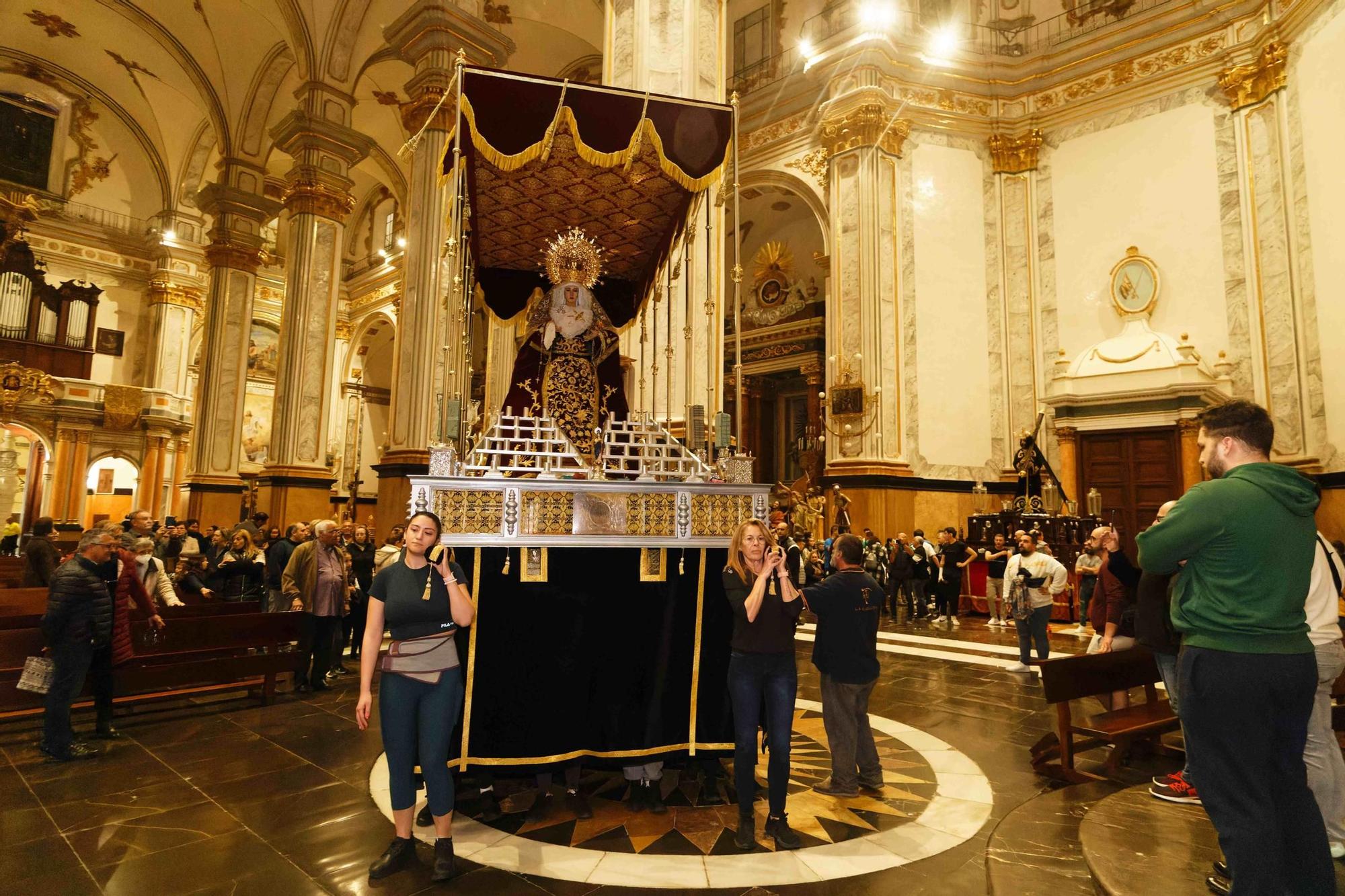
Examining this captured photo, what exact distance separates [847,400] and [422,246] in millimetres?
7755

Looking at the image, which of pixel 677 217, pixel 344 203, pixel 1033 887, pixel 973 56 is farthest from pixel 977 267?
pixel 1033 887

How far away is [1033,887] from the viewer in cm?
279

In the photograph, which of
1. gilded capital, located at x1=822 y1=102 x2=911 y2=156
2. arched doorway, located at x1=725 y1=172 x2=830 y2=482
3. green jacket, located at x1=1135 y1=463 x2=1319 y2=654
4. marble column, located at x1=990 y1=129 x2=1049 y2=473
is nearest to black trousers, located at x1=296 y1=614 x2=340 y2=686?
green jacket, located at x1=1135 y1=463 x2=1319 y2=654

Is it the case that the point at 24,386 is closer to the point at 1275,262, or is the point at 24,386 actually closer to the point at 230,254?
the point at 230,254

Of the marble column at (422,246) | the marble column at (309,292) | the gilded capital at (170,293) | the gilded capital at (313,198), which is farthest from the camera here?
the gilded capital at (170,293)

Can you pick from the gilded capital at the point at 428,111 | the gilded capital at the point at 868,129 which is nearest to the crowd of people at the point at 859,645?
the gilded capital at the point at 428,111

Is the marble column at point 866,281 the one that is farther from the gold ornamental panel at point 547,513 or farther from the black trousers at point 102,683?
the black trousers at point 102,683

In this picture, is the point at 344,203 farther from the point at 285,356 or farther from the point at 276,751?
the point at 276,751

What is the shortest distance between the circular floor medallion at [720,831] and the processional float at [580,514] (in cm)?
31

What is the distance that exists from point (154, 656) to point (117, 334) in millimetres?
20548

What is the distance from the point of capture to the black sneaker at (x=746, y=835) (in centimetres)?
319

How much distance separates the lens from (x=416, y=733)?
2.97 metres

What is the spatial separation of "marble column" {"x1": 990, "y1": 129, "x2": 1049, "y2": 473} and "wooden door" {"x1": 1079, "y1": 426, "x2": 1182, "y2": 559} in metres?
1.22

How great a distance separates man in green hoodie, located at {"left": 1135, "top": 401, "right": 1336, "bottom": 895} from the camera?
196 cm
